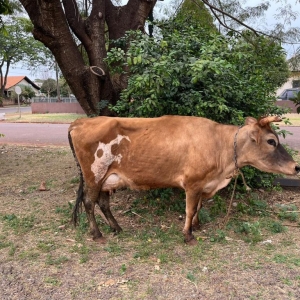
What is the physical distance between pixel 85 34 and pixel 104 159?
300cm

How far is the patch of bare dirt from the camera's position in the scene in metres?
3.16

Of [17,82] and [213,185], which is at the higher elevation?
[17,82]

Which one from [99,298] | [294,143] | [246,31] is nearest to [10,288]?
[99,298]

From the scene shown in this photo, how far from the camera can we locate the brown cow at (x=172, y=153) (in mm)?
3832

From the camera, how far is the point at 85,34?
20.0ft

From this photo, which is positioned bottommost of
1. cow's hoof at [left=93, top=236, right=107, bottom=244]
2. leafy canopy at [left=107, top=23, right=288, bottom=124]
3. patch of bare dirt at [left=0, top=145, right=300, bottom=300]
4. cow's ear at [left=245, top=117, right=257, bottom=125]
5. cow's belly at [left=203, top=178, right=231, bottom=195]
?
patch of bare dirt at [left=0, top=145, right=300, bottom=300]

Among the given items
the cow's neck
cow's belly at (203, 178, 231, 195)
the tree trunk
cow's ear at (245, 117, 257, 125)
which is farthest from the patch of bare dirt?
the tree trunk

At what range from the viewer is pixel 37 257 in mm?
3795

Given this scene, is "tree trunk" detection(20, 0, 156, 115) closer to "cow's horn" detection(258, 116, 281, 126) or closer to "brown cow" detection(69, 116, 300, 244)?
"brown cow" detection(69, 116, 300, 244)

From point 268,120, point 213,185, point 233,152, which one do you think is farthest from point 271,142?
point 213,185

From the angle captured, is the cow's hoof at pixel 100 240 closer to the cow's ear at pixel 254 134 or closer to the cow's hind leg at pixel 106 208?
the cow's hind leg at pixel 106 208

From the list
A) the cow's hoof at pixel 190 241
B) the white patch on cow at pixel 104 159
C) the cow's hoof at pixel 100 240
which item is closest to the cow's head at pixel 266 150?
the cow's hoof at pixel 190 241

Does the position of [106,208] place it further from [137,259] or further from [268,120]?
[268,120]

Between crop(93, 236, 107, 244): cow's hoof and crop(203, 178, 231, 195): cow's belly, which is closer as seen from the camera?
crop(203, 178, 231, 195): cow's belly
